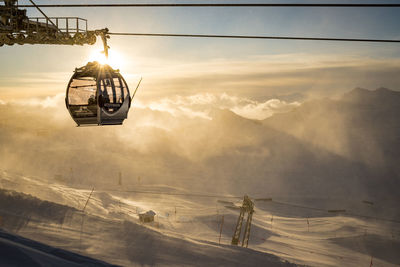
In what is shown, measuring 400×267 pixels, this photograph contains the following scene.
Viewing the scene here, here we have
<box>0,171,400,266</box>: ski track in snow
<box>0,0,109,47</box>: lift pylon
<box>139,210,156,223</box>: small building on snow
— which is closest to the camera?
<box>0,0,109,47</box>: lift pylon

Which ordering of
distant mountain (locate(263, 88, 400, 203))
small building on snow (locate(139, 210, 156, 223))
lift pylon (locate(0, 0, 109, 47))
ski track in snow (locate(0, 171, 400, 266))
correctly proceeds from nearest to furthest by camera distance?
1. lift pylon (locate(0, 0, 109, 47))
2. ski track in snow (locate(0, 171, 400, 266))
3. small building on snow (locate(139, 210, 156, 223))
4. distant mountain (locate(263, 88, 400, 203))

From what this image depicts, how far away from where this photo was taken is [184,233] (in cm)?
2933

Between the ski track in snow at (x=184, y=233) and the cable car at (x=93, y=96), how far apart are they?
7773 millimetres

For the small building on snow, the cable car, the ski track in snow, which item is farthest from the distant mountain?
the cable car

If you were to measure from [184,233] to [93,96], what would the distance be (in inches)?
860

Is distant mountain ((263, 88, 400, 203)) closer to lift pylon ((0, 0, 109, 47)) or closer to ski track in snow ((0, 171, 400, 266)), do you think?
ski track in snow ((0, 171, 400, 266))

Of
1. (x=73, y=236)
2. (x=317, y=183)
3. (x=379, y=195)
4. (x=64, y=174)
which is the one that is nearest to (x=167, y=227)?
(x=73, y=236)

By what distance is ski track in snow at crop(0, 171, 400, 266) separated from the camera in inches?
632

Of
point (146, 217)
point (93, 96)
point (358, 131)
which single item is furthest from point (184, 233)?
point (358, 131)

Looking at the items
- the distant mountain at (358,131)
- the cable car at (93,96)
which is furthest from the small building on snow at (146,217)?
the distant mountain at (358,131)

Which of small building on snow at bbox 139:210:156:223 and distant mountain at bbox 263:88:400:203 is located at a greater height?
distant mountain at bbox 263:88:400:203

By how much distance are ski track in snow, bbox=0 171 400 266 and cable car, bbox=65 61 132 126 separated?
777 cm

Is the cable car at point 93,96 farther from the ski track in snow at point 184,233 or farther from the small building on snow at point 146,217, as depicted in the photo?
the small building on snow at point 146,217

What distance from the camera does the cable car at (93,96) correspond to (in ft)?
34.1
